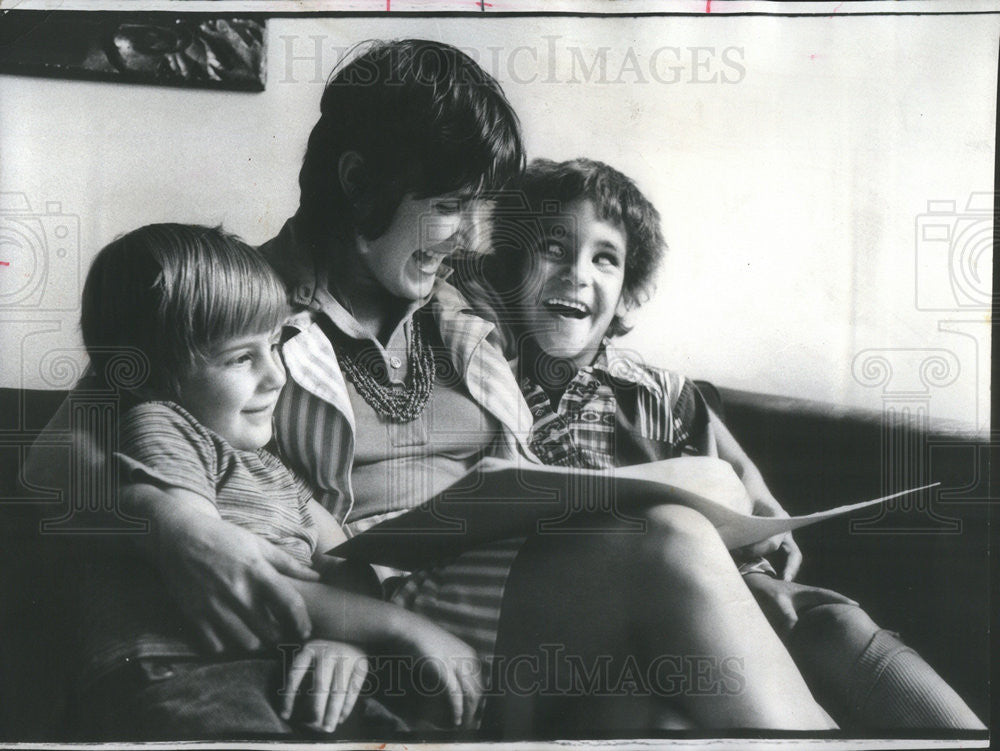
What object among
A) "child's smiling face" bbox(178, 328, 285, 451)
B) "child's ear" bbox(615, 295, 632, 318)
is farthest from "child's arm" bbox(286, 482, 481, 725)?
"child's ear" bbox(615, 295, 632, 318)

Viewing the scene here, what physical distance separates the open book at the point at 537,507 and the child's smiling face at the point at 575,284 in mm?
252

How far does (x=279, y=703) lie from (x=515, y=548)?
0.55m

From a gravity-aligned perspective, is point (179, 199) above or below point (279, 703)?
above

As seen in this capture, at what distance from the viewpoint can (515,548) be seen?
1.79 meters

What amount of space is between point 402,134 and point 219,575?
931 mm

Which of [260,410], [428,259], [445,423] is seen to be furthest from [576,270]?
[260,410]

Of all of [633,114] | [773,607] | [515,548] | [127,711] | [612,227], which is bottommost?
[127,711]

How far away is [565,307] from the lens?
1.85 metres

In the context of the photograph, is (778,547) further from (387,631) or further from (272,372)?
(272,372)

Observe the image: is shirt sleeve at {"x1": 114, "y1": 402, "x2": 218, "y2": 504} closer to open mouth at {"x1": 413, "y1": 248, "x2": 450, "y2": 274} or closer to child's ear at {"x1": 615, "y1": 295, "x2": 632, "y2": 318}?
open mouth at {"x1": 413, "y1": 248, "x2": 450, "y2": 274}

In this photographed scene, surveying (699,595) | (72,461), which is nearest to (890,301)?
(699,595)

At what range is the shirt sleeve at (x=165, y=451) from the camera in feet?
5.75

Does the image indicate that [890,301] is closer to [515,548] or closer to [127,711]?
[515,548]

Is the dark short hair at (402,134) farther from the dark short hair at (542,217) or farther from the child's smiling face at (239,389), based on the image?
the child's smiling face at (239,389)
